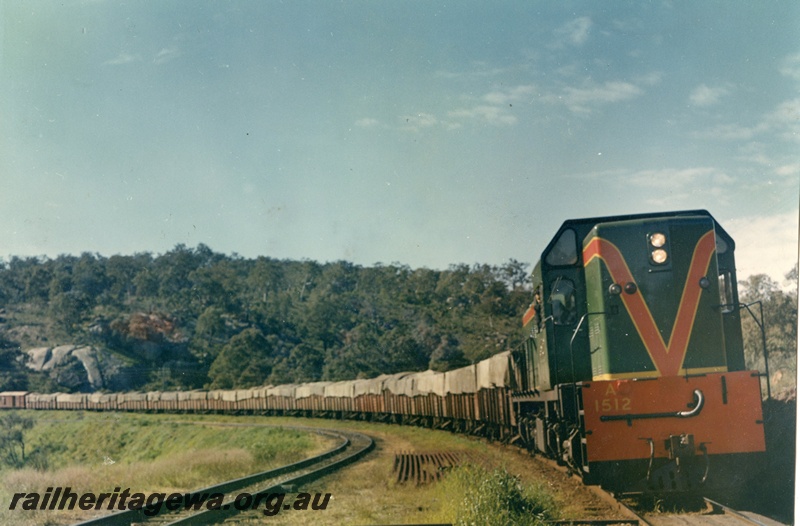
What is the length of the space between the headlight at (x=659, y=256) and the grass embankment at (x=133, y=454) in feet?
25.6

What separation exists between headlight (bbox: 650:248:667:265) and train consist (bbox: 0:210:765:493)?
0.5 inches

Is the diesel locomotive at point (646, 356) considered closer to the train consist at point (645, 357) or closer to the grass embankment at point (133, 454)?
the train consist at point (645, 357)

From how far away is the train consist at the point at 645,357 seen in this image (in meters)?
7.17

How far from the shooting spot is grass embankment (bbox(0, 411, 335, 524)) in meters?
12.7

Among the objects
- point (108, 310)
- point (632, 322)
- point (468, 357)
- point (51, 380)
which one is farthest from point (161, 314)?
point (632, 322)

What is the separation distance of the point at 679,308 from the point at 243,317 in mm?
41589

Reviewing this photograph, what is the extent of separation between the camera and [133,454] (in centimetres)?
2855

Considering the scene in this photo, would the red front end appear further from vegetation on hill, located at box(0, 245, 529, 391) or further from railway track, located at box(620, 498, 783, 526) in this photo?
vegetation on hill, located at box(0, 245, 529, 391)

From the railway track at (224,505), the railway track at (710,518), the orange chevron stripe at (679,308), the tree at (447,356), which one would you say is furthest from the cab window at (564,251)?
the tree at (447,356)

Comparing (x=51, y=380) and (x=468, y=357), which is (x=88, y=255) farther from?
(x=468, y=357)

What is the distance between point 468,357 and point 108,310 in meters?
18.2

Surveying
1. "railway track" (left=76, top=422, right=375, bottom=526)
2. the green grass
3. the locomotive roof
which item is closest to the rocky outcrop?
"railway track" (left=76, top=422, right=375, bottom=526)

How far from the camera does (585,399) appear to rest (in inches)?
290

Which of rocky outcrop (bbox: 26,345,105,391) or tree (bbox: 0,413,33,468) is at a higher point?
rocky outcrop (bbox: 26,345,105,391)
